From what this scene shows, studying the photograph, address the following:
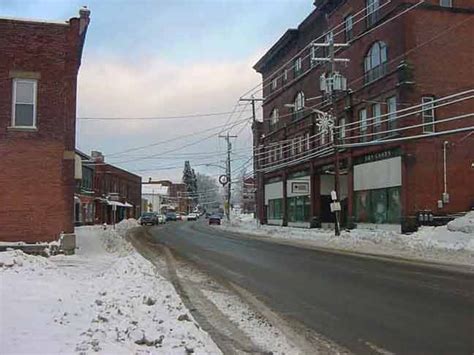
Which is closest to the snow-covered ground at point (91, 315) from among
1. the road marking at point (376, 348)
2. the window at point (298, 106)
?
the road marking at point (376, 348)

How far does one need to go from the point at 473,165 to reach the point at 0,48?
26431 millimetres

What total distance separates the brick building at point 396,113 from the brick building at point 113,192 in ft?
92.2

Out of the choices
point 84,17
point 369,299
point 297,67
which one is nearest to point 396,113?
point 84,17

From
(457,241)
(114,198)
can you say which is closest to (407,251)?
(457,241)

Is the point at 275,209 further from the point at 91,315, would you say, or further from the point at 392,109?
the point at 91,315

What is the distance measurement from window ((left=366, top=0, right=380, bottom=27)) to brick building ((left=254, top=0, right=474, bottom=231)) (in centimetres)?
6

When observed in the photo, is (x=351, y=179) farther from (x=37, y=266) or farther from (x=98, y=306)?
(x=98, y=306)

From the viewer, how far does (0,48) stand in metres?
20.0

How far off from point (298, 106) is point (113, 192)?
126ft

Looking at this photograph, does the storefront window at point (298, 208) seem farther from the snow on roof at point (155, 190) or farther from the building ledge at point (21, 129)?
the snow on roof at point (155, 190)

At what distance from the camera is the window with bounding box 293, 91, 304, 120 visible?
5284 cm

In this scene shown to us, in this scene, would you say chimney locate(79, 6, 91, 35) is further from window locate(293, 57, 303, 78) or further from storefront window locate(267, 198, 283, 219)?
storefront window locate(267, 198, 283, 219)

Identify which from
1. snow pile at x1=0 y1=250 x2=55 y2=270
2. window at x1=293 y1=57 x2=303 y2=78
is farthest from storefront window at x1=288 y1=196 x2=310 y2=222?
snow pile at x1=0 y1=250 x2=55 y2=270

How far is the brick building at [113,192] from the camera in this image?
73688 millimetres
